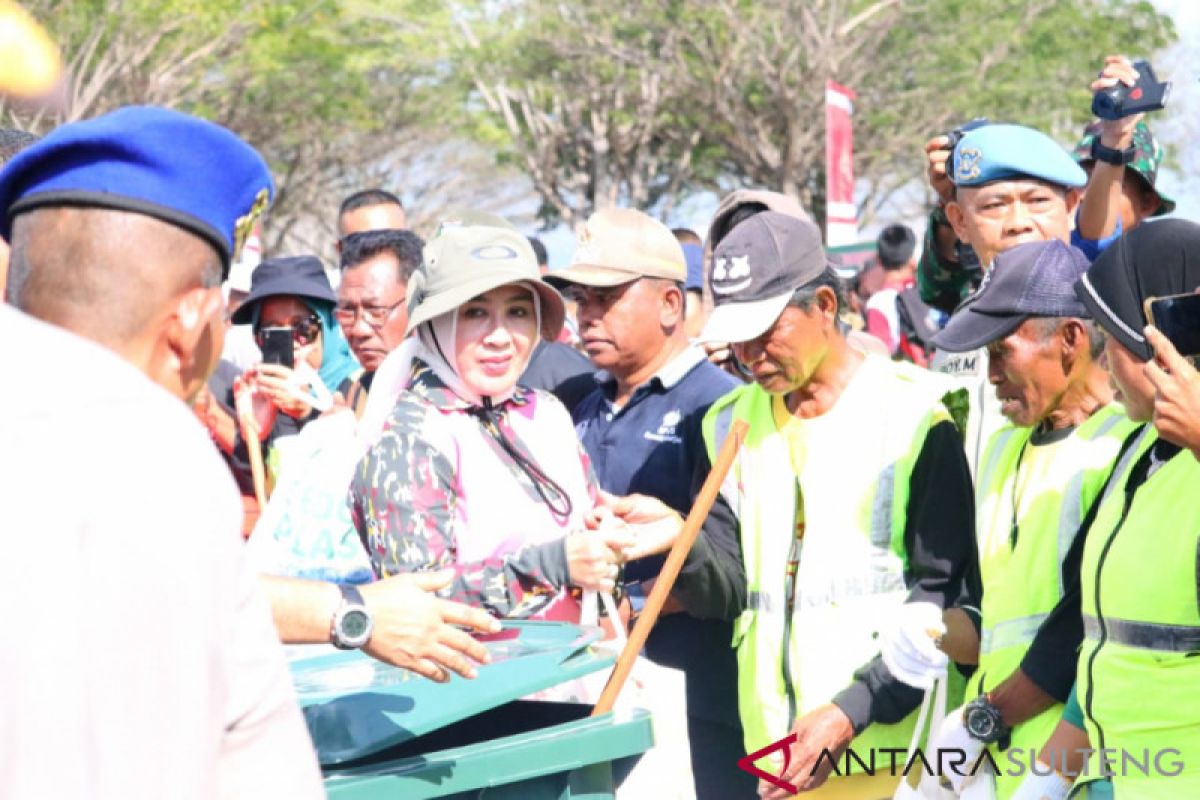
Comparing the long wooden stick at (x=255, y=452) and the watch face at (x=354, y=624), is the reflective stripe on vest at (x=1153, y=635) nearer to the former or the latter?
the watch face at (x=354, y=624)

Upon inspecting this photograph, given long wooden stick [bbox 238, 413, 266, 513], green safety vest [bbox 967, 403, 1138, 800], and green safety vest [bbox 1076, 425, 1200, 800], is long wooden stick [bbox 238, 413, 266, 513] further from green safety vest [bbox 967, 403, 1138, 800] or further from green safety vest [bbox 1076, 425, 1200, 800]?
green safety vest [bbox 1076, 425, 1200, 800]

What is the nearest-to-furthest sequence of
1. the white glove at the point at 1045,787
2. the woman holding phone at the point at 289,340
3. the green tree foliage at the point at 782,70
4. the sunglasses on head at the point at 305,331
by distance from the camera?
the white glove at the point at 1045,787 < the woman holding phone at the point at 289,340 < the sunglasses on head at the point at 305,331 < the green tree foliage at the point at 782,70

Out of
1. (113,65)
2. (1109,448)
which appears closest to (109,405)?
(1109,448)

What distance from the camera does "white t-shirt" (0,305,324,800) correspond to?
4.54ft

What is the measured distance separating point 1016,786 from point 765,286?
4.20 feet

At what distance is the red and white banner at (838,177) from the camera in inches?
425

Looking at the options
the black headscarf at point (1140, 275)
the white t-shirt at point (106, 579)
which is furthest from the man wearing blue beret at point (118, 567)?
the black headscarf at point (1140, 275)

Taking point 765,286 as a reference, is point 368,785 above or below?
below

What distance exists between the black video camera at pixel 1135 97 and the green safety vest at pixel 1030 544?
1188mm

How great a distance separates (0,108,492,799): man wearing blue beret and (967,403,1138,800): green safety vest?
6.87 ft

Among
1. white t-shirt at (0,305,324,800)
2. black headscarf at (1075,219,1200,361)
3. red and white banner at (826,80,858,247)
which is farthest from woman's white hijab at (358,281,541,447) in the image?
→ red and white banner at (826,80,858,247)

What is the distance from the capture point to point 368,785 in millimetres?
2662

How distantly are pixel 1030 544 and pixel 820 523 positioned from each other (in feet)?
1.67

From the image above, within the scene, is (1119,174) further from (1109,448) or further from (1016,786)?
(1016,786)
